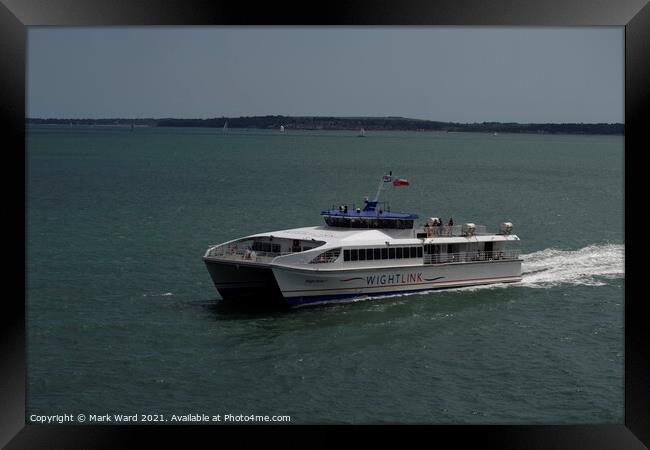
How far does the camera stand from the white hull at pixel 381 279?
36.0 meters

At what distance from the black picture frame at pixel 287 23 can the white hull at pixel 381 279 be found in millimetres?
20351

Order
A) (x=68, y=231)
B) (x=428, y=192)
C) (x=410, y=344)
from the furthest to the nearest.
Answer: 1. (x=428, y=192)
2. (x=68, y=231)
3. (x=410, y=344)

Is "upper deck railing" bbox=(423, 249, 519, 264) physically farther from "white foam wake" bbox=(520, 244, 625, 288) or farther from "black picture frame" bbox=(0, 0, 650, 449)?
"black picture frame" bbox=(0, 0, 650, 449)

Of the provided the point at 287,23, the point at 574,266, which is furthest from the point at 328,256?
the point at 287,23

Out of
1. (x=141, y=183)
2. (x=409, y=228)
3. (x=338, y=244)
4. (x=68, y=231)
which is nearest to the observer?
(x=338, y=244)

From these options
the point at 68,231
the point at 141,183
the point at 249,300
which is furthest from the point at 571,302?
the point at 141,183

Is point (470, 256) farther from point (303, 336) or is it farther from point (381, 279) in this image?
point (303, 336)

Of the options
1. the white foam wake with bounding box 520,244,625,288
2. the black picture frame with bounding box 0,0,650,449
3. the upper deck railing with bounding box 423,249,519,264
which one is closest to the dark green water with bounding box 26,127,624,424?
the white foam wake with bounding box 520,244,625,288

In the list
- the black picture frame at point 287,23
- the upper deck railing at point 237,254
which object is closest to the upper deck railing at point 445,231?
the upper deck railing at point 237,254

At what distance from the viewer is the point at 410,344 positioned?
3073cm

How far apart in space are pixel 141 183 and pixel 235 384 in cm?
6735

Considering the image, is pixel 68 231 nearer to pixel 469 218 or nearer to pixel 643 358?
pixel 469 218

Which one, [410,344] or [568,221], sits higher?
[568,221]

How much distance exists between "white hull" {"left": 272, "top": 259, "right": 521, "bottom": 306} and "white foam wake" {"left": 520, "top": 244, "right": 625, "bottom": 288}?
1.59m
